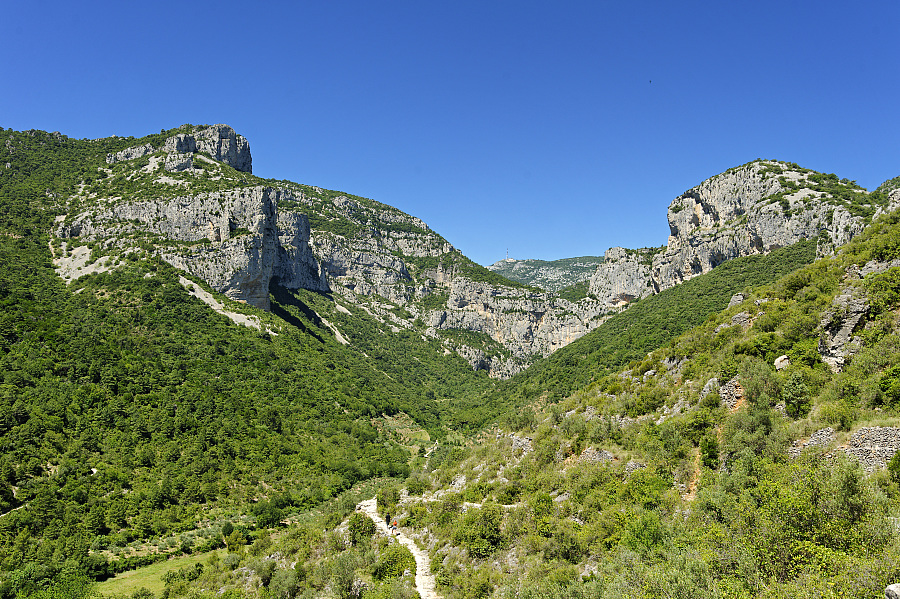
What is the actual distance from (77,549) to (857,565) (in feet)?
149

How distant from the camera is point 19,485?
33906mm

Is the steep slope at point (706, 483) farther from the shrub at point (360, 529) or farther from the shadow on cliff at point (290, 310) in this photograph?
the shadow on cliff at point (290, 310)

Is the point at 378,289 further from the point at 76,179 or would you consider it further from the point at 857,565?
the point at 857,565

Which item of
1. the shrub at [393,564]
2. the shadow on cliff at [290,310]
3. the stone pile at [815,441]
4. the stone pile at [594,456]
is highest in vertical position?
the shadow on cliff at [290,310]

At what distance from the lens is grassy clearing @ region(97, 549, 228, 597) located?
27.1m

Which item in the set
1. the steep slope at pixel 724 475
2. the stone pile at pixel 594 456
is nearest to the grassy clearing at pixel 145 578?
the steep slope at pixel 724 475

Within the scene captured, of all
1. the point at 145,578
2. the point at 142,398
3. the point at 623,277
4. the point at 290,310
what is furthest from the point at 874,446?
the point at 623,277

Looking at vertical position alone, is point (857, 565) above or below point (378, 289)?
below

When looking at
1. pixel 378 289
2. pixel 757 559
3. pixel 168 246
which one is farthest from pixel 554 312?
pixel 757 559

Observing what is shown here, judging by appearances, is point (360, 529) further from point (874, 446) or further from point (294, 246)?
point (294, 246)

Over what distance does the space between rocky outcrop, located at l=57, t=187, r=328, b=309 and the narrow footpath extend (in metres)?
66.1

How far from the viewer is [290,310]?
10156cm

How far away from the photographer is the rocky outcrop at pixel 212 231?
3204 inches

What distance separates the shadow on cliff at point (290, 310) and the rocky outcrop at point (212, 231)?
21.4 ft
